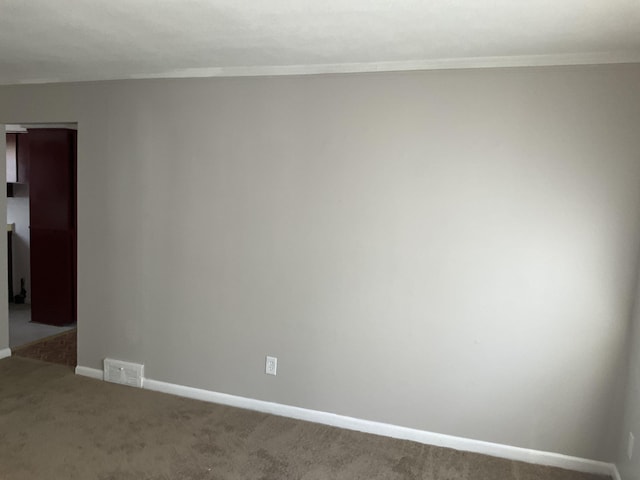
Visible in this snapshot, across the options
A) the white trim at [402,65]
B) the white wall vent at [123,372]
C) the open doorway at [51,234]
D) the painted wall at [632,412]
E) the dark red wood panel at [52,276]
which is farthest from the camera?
the dark red wood panel at [52,276]

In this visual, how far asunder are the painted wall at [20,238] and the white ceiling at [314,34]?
3181 mm

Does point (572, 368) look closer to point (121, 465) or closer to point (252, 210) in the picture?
point (252, 210)

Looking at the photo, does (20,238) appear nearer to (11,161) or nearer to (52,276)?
(11,161)

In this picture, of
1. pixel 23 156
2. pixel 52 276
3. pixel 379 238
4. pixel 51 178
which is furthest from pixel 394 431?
pixel 23 156

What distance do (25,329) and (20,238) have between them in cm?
149

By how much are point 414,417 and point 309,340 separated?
29.9 inches

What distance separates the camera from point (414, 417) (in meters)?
2.99

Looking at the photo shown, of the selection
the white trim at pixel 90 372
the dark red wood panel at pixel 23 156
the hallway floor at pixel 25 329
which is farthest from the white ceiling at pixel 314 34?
the dark red wood panel at pixel 23 156

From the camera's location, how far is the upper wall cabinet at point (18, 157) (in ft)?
18.3

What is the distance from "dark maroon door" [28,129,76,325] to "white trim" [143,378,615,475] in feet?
6.71

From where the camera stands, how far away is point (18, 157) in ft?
18.5

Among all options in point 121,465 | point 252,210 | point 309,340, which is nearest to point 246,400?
Result: point 309,340

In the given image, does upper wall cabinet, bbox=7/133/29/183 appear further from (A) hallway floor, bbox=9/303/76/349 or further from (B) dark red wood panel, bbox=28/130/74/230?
(A) hallway floor, bbox=9/303/76/349

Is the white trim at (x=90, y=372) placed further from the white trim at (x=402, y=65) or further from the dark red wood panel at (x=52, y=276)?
the white trim at (x=402, y=65)
